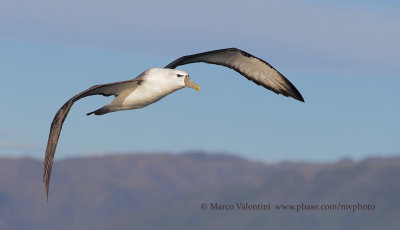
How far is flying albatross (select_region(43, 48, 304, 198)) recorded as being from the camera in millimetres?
17656

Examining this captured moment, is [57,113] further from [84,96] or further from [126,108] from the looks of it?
[126,108]

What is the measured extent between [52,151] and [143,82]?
159 inches

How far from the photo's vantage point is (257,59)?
73.8 ft

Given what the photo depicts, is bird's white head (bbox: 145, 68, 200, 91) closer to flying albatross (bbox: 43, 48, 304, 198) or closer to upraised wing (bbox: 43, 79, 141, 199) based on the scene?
flying albatross (bbox: 43, 48, 304, 198)

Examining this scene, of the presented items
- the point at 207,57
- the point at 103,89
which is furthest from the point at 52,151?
the point at 207,57

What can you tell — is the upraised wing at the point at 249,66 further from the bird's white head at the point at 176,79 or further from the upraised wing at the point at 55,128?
the upraised wing at the point at 55,128

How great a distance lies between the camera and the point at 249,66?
74.9 feet

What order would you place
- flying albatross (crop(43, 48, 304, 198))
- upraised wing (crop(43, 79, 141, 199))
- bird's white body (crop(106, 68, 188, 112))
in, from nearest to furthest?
upraised wing (crop(43, 79, 141, 199))
flying albatross (crop(43, 48, 304, 198))
bird's white body (crop(106, 68, 188, 112))

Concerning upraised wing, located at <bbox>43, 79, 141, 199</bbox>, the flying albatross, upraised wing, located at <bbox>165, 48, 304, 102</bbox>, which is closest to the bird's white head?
the flying albatross

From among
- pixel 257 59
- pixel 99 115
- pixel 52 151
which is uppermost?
pixel 257 59

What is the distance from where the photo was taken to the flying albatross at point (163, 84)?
17656 mm

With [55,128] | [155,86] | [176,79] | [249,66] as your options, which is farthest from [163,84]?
[55,128]

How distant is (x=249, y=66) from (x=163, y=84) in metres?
3.68

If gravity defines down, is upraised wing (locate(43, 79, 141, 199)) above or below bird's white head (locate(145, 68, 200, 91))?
below
